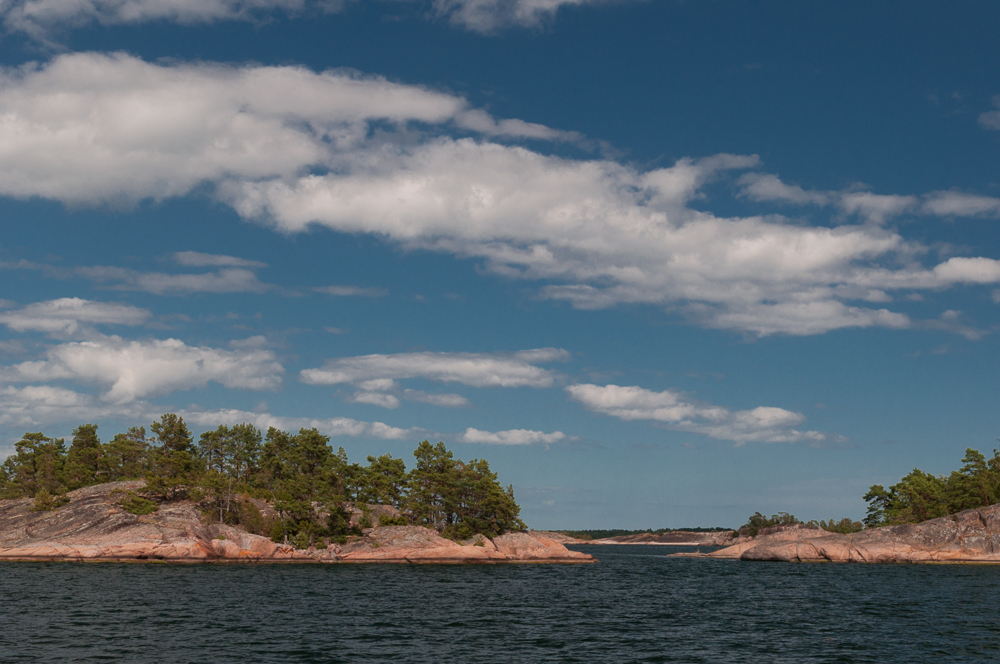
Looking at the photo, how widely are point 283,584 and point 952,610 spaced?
217 feet

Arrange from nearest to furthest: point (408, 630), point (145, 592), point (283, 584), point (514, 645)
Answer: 1. point (514, 645)
2. point (408, 630)
3. point (145, 592)
4. point (283, 584)

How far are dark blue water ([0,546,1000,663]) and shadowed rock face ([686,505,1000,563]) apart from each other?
3777 cm

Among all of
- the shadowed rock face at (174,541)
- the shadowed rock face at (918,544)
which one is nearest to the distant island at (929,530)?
the shadowed rock face at (918,544)

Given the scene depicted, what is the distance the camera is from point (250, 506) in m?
130

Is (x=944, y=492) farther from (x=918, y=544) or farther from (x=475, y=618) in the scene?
(x=475, y=618)

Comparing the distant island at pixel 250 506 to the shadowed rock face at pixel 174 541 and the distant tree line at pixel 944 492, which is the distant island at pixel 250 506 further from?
the distant tree line at pixel 944 492

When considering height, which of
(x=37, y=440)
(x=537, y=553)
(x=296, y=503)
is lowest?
(x=537, y=553)

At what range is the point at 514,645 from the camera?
142 ft

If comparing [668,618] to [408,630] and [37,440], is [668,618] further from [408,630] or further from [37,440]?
[37,440]

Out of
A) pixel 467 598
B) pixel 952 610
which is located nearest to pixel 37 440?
pixel 467 598

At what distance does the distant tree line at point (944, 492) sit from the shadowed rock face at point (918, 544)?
408 inches

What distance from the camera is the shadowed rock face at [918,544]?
12238 centimetres

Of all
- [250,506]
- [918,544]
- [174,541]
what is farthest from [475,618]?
[918,544]

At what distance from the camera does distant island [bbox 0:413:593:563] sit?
4680 inches
